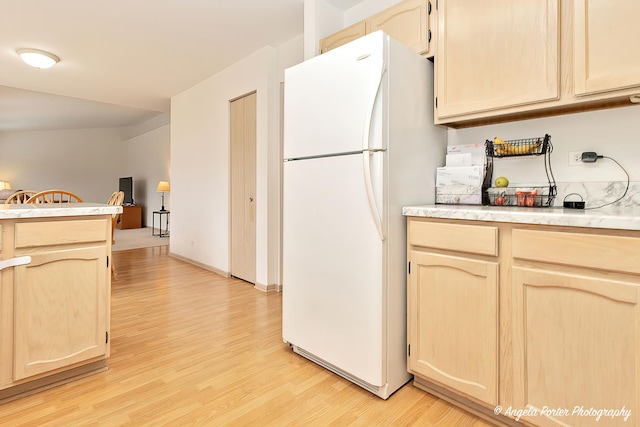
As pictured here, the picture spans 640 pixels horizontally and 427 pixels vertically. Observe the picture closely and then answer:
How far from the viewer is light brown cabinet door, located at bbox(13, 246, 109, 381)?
1633 millimetres

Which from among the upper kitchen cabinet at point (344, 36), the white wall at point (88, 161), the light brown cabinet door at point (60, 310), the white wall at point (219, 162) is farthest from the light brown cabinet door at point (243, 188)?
the white wall at point (88, 161)

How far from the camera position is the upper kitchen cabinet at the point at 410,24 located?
1.96 m

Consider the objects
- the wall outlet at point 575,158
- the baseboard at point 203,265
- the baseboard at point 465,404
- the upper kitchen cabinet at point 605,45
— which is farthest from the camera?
the baseboard at point 203,265

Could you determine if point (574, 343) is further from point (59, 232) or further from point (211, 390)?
point (59, 232)

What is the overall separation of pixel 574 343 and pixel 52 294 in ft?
7.58

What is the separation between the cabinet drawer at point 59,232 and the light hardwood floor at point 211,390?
0.77 meters

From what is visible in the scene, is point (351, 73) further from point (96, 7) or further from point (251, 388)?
point (96, 7)

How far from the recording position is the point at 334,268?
185cm

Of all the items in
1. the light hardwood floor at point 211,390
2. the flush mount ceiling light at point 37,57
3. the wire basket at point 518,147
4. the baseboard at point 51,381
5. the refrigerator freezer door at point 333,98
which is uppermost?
the flush mount ceiling light at point 37,57

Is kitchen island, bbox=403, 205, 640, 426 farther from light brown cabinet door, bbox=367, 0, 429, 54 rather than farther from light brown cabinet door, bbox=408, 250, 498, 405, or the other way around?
light brown cabinet door, bbox=367, 0, 429, 54

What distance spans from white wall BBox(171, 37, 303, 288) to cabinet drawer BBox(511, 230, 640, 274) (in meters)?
2.63

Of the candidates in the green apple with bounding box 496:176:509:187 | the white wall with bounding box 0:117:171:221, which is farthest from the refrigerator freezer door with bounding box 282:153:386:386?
the white wall with bounding box 0:117:171:221

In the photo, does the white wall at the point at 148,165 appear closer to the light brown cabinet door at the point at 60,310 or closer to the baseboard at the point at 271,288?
the baseboard at the point at 271,288

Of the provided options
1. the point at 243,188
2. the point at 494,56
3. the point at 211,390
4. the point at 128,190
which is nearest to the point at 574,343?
the point at 494,56
